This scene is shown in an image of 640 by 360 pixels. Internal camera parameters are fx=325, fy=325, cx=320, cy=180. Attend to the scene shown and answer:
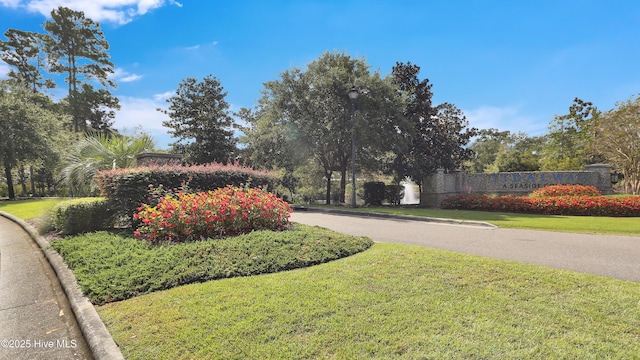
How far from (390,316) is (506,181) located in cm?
1996

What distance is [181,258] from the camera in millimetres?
4973

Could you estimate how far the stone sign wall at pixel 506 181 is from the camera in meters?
18.3

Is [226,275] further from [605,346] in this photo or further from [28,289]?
[605,346]

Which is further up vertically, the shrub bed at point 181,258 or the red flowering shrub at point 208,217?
the red flowering shrub at point 208,217

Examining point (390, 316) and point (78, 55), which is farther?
point (78, 55)

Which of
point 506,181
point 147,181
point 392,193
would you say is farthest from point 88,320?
point 506,181

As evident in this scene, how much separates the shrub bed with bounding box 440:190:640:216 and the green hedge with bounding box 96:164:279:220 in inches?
453

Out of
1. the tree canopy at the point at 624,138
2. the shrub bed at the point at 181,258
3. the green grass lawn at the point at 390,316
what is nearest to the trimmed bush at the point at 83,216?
the shrub bed at the point at 181,258

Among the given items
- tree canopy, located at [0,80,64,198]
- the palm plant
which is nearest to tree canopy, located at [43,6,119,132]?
tree canopy, located at [0,80,64,198]

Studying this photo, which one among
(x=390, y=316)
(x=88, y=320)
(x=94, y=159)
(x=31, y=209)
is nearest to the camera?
(x=390, y=316)

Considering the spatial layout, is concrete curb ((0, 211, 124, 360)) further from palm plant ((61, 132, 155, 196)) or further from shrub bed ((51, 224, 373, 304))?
palm plant ((61, 132, 155, 196))

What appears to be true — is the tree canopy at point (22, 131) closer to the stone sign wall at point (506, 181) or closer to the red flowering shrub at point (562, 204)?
the stone sign wall at point (506, 181)

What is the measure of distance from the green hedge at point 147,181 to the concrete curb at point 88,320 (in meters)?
2.07

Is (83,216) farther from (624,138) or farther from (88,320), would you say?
(624,138)
